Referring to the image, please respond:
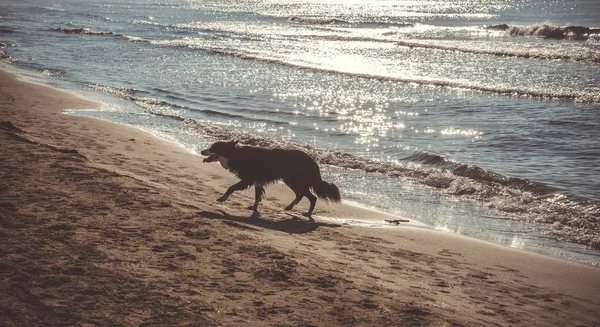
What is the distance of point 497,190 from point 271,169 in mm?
4215

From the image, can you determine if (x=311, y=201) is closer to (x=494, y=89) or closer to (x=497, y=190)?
(x=497, y=190)

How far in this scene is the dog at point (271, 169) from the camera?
373 inches

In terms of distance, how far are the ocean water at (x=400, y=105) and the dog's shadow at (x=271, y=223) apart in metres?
1.05

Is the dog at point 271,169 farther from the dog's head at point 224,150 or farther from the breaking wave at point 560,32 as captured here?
the breaking wave at point 560,32

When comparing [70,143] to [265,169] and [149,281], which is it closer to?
[265,169]

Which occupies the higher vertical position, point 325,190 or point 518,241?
point 325,190

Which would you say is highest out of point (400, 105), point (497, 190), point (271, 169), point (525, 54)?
point (525, 54)

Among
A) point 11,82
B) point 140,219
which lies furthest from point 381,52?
point 140,219

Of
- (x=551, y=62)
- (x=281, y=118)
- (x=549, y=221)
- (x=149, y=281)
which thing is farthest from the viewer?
(x=551, y=62)

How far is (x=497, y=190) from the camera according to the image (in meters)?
11.3

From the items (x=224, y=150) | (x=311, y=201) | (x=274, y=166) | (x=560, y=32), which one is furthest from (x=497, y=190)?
(x=560, y=32)

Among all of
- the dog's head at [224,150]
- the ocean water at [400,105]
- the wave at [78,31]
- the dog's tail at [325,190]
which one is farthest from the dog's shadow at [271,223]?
the wave at [78,31]

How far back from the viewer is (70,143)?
11.7 metres

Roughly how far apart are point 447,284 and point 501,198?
463cm
